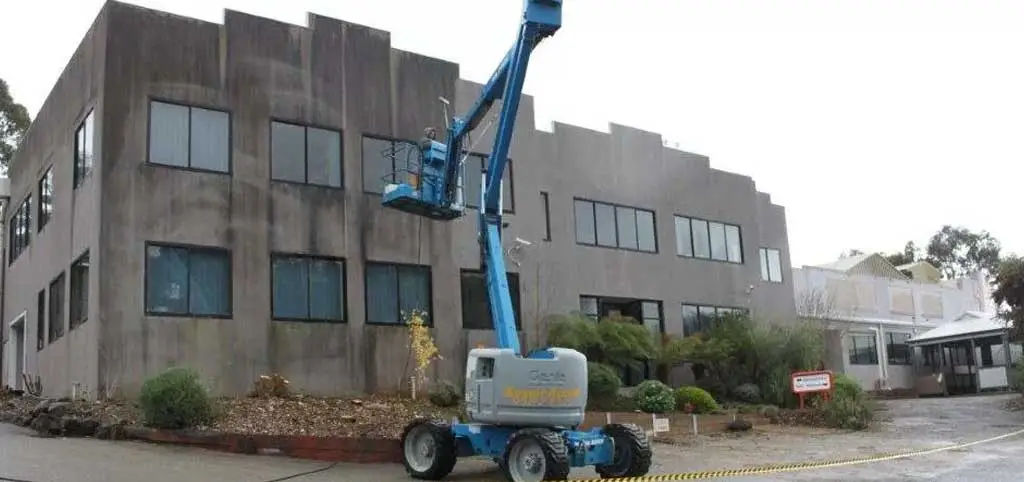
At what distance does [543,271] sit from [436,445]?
13.4 meters

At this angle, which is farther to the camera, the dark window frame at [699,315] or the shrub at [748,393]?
the dark window frame at [699,315]

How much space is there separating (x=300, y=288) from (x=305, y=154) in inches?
131

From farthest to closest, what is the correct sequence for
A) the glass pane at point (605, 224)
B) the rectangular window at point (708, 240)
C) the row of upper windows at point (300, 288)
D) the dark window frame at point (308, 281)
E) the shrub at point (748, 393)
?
the rectangular window at point (708, 240) < the glass pane at point (605, 224) < the shrub at point (748, 393) < the dark window frame at point (308, 281) < the row of upper windows at point (300, 288)

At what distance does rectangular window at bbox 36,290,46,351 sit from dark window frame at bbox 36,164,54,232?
1.92 metres

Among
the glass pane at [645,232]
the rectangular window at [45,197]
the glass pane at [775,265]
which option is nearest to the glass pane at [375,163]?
the rectangular window at [45,197]

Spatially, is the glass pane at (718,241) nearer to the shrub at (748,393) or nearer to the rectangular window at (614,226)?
the rectangular window at (614,226)

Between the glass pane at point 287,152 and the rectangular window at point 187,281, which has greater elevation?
the glass pane at point 287,152

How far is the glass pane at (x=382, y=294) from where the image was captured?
23.8 m

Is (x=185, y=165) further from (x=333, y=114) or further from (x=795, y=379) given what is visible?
(x=795, y=379)

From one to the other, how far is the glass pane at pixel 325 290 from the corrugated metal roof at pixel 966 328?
2876cm

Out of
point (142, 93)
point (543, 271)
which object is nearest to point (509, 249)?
point (543, 271)

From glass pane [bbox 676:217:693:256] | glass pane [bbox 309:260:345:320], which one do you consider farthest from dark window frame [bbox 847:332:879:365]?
glass pane [bbox 309:260:345:320]

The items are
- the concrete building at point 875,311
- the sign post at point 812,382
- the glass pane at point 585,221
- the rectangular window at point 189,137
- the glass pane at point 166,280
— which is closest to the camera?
the glass pane at point 166,280

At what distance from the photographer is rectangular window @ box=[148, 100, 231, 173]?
21.5 meters
